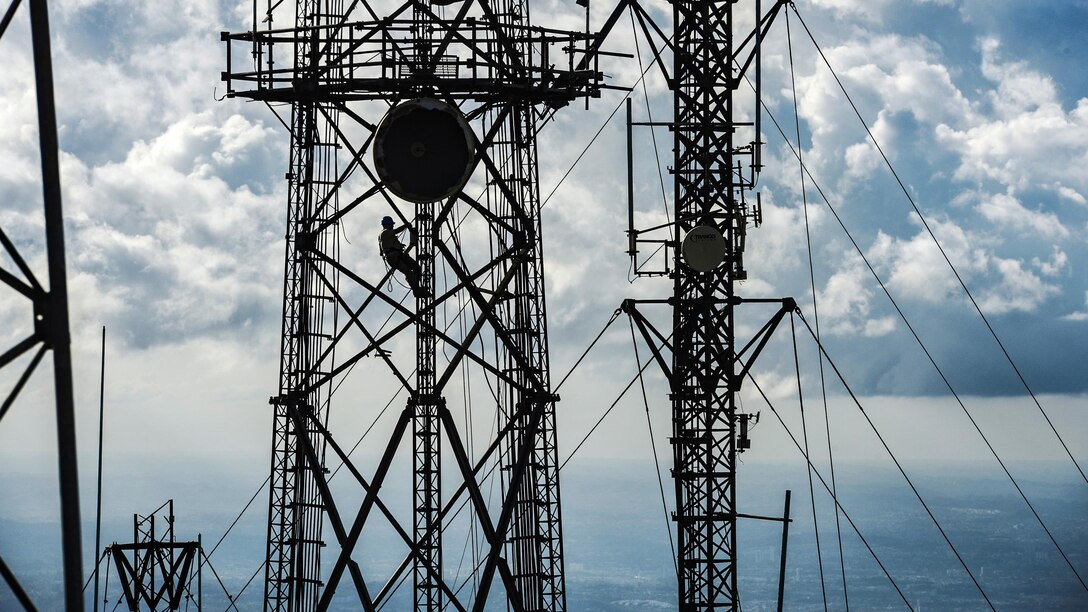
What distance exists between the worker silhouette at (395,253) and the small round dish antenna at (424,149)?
2826mm

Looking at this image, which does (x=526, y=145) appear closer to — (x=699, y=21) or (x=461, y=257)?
(x=461, y=257)

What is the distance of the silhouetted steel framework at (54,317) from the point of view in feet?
42.5

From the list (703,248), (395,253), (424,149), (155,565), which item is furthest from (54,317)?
(155,565)

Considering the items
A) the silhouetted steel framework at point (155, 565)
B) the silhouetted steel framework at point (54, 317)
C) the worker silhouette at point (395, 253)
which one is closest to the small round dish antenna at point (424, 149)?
the worker silhouette at point (395, 253)

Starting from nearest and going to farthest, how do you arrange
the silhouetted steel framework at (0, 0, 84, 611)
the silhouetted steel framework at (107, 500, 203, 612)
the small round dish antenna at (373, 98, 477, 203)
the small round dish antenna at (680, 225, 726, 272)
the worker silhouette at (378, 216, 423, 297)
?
Answer: the silhouetted steel framework at (0, 0, 84, 611) → the small round dish antenna at (373, 98, 477, 203) → the worker silhouette at (378, 216, 423, 297) → the small round dish antenna at (680, 225, 726, 272) → the silhouetted steel framework at (107, 500, 203, 612)

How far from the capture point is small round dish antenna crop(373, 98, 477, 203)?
2647cm

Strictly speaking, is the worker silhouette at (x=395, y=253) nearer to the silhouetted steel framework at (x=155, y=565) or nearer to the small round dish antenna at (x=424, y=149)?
the small round dish antenna at (x=424, y=149)

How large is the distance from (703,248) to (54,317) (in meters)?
24.1

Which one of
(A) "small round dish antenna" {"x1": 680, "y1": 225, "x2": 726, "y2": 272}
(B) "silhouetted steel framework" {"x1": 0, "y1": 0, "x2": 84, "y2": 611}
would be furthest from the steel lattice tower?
(B) "silhouetted steel framework" {"x1": 0, "y1": 0, "x2": 84, "y2": 611}

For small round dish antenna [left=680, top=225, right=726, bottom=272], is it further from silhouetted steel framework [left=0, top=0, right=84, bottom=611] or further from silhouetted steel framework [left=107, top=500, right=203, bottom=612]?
silhouetted steel framework [left=0, top=0, right=84, bottom=611]

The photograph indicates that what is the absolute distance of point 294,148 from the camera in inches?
1495

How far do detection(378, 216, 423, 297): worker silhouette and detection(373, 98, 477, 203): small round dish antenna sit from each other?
2.83 metres

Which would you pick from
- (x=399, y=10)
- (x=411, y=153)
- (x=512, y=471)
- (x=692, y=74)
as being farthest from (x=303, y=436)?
(x=692, y=74)

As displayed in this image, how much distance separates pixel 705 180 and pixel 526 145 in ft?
23.8
